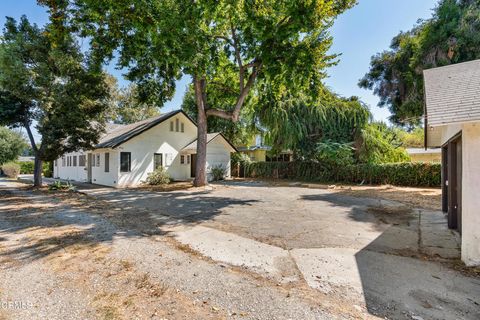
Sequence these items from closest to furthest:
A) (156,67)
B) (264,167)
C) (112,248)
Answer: (112,248) → (156,67) → (264,167)

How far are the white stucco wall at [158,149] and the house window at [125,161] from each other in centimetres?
21

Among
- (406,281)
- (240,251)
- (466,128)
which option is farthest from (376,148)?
(240,251)

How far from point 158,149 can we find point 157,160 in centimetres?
84

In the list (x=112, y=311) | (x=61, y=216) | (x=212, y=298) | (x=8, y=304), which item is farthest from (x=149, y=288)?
(x=61, y=216)

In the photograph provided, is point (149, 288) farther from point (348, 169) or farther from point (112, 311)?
point (348, 169)

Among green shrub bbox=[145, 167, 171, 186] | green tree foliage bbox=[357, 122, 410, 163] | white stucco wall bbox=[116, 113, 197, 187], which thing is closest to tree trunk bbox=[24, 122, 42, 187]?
white stucco wall bbox=[116, 113, 197, 187]

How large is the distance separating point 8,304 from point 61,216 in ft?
19.0

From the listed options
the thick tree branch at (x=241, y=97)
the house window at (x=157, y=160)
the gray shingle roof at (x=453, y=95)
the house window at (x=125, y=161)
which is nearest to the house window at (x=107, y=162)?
the house window at (x=125, y=161)

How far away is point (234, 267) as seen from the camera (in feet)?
14.1

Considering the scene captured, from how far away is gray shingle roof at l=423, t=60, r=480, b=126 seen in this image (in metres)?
4.25

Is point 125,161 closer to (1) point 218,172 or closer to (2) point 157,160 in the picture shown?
(2) point 157,160

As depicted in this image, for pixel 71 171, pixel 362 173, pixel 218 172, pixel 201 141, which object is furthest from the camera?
pixel 71 171

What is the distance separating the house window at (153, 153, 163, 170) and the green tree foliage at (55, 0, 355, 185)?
5.86m

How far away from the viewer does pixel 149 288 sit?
139 inches
